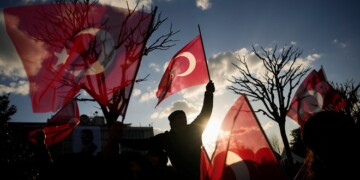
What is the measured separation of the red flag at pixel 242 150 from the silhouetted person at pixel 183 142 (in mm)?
320

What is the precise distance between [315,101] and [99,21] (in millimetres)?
8113

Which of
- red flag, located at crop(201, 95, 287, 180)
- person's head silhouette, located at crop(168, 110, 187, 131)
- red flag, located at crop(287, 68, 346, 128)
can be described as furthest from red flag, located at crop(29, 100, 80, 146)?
red flag, located at crop(287, 68, 346, 128)

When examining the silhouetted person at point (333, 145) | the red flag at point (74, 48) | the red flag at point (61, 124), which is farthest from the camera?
the red flag at point (61, 124)

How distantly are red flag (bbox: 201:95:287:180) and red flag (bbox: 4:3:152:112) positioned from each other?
207cm

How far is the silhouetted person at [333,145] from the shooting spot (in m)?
1.45

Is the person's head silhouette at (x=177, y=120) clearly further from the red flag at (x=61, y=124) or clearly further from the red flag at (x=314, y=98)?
the red flag at (x=314, y=98)

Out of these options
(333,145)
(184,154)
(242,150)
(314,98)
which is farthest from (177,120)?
(314,98)

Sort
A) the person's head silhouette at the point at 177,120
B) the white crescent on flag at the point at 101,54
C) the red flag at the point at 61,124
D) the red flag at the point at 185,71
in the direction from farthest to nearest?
1. the red flag at the point at 185,71
2. the red flag at the point at 61,124
3. the white crescent on flag at the point at 101,54
4. the person's head silhouette at the point at 177,120

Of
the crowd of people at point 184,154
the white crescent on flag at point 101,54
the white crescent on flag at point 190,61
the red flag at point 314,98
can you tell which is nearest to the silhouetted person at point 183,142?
the crowd of people at point 184,154

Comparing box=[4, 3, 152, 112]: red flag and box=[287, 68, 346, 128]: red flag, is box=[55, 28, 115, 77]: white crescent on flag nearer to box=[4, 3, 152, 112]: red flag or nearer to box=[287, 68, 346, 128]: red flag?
box=[4, 3, 152, 112]: red flag

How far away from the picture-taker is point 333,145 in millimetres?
1507

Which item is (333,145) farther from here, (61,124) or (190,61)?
(61,124)

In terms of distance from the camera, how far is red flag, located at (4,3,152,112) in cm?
540

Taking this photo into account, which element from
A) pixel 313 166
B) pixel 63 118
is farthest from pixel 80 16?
pixel 313 166
